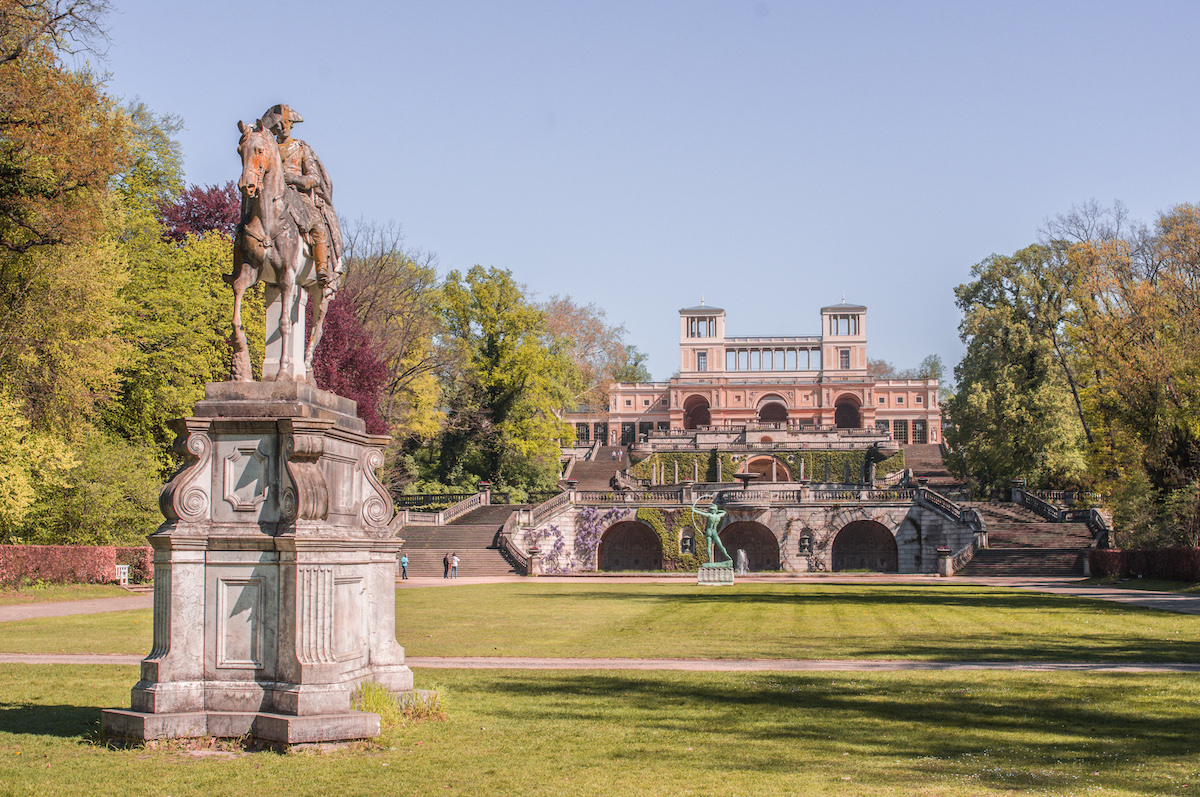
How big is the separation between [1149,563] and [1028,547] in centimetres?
1219

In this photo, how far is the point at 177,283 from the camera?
3381cm

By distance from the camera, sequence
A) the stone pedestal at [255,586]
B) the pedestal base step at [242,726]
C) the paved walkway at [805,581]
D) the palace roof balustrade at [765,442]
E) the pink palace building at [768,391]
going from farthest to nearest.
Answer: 1. the pink palace building at [768,391]
2. the palace roof balustrade at [765,442]
3. the paved walkway at [805,581]
4. the stone pedestal at [255,586]
5. the pedestal base step at [242,726]

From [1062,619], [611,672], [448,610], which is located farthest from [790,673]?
[448,610]

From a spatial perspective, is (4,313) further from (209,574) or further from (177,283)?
(209,574)

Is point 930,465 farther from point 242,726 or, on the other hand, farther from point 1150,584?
point 242,726

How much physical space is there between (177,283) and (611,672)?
86.4 feet

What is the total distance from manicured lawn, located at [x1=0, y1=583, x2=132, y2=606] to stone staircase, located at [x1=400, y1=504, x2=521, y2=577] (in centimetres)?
1540

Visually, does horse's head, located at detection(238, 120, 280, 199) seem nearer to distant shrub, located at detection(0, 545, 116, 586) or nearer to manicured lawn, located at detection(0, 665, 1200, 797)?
manicured lawn, located at detection(0, 665, 1200, 797)

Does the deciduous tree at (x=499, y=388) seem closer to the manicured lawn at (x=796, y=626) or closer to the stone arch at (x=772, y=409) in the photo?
the manicured lawn at (x=796, y=626)

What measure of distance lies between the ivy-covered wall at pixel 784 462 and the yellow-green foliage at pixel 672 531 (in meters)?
20.3

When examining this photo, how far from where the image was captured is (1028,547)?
145 ft

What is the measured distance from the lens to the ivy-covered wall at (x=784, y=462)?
73.3 metres

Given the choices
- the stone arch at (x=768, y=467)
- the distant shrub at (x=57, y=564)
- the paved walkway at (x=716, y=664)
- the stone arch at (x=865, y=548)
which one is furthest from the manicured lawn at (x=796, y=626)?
the stone arch at (x=768, y=467)

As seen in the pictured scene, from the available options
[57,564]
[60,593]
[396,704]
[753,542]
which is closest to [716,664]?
[396,704]
